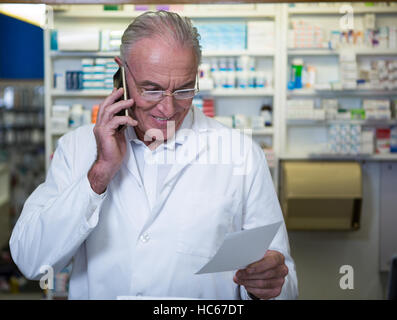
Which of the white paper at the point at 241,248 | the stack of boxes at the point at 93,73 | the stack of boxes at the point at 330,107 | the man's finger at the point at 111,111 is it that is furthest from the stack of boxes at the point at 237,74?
the white paper at the point at 241,248

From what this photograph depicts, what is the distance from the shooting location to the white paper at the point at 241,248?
1035 millimetres

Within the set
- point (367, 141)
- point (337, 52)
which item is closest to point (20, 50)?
point (337, 52)

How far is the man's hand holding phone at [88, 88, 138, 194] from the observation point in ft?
4.16

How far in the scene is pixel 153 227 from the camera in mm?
1372

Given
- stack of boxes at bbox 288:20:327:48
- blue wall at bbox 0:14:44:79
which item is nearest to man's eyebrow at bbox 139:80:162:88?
stack of boxes at bbox 288:20:327:48

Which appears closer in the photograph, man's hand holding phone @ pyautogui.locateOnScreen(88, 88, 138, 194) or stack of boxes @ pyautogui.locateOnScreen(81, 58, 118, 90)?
man's hand holding phone @ pyautogui.locateOnScreen(88, 88, 138, 194)

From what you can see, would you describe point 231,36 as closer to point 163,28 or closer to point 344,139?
point 344,139

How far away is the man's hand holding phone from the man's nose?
0.32ft

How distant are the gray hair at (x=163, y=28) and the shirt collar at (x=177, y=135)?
215 millimetres

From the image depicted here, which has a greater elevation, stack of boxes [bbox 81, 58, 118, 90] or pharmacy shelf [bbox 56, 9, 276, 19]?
pharmacy shelf [bbox 56, 9, 276, 19]

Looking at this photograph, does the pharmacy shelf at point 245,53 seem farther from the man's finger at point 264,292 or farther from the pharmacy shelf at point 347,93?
the man's finger at point 264,292

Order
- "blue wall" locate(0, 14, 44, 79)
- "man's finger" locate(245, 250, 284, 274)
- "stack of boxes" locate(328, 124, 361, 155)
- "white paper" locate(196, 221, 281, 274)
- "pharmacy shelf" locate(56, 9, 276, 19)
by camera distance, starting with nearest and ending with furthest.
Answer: "white paper" locate(196, 221, 281, 274)
"man's finger" locate(245, 250, 284, 274)
"pharmacy shelf" locate(56, 9, 276, 19)
"stack of boxes" locate(328, 124, 361, 155)
"blue wall" locate(0, 14, 44, 79)

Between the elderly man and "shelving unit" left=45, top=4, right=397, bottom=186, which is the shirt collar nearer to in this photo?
the elderly man
